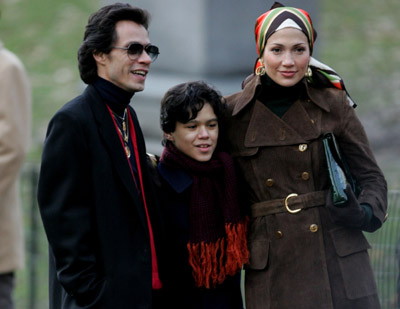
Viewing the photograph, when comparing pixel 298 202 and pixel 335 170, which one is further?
pixel 298 202

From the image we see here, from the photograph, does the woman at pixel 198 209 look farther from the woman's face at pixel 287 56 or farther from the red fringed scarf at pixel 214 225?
the woman's face at pixel 287 56

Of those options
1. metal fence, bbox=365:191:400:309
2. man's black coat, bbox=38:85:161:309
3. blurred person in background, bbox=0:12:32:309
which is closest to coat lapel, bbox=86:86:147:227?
man's black coat, bbox=38:85:161:309

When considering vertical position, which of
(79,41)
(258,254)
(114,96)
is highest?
(79,41)

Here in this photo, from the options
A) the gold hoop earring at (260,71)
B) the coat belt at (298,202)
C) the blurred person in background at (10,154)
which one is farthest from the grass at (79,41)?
the coat belt at (298,202)

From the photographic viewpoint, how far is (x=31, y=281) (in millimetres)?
7477

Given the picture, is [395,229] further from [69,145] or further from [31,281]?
→ [31,281]

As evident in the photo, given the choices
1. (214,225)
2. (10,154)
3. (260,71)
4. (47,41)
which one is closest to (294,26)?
(260,71)

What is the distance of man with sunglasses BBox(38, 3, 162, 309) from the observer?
385 centimetres

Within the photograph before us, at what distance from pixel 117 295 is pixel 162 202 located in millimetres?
574

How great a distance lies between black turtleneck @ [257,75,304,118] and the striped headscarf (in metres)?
0.11

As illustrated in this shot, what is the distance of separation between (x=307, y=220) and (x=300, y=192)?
0.46ft

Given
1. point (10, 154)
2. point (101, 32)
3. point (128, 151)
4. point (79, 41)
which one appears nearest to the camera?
point (101, 32)

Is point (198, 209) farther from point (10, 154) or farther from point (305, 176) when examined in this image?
point (10, 154)

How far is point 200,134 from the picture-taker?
13.9ft
